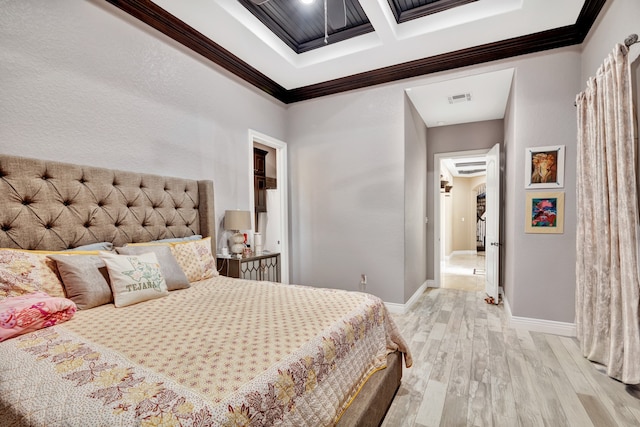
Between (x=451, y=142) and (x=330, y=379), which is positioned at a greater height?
(x=451, y=142)

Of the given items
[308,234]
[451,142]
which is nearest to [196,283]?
[308,234]

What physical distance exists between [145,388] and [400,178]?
331 cm

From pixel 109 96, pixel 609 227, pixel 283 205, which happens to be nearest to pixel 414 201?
pixel 283 205

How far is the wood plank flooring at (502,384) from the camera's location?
1.79 m

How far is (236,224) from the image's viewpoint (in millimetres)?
3188

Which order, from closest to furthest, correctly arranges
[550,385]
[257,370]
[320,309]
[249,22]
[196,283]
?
[257,370] < [320,309] < [550,385] < [196,283] < [249,22]

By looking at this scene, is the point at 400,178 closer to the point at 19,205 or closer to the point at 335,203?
the point at 335,203

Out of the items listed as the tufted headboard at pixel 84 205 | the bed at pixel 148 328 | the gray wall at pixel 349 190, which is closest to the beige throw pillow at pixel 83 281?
the bed at pixel 148 328

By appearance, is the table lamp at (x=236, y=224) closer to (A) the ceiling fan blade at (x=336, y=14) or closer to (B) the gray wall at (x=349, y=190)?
(B) the gray wall at (x=349, y=190)

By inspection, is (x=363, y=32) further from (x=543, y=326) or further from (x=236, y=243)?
(x=543, y=326)

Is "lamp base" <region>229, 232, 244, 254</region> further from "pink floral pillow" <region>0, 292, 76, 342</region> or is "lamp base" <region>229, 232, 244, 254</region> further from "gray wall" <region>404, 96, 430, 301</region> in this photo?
"gray wall" <region>404, 96, 430, 301</region>

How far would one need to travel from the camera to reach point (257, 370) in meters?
1.02

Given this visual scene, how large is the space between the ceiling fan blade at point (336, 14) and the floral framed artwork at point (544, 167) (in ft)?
7.57

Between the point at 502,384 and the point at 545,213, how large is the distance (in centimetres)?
180
